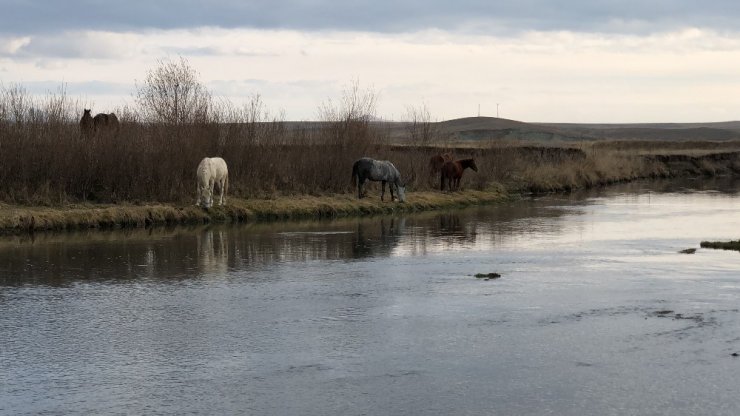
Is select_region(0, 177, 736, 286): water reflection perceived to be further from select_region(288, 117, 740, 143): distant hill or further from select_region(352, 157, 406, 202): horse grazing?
select_region(288, 117, 740, 143): distant hill

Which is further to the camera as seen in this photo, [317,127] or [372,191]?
[317,127]

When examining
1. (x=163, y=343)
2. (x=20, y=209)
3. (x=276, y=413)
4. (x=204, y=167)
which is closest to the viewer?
(x=276, y=413)

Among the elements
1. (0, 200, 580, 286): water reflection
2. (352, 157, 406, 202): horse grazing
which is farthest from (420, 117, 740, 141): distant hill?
(0, 200, 580, 286): water reflection

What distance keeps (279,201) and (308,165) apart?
3775mm

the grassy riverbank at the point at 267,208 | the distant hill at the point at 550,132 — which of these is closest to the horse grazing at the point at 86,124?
the grassy riverbank at the point at 267,208

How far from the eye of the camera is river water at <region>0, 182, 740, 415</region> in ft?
27.9

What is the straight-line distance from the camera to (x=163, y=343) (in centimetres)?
1059

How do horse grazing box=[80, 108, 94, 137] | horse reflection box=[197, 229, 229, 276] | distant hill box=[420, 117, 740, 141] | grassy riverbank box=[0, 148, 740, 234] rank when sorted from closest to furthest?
horse reflection box=[197, 229, 229, 276] → grassy riverbank box=[0, 148, 740, 234] → horse grazing box=[80, 108, 94, 137] → distant hill box=[420, 117, 740, 141]

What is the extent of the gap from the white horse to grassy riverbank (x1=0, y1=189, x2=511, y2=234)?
356 millimetres

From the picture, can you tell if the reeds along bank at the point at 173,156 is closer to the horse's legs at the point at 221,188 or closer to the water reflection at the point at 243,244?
the horse's legs at the point at 221,188

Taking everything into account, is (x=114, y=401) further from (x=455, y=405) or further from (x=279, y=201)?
(x=279, y=201)

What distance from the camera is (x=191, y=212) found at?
2592 cm

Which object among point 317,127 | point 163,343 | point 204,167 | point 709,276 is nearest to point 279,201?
point 204,167

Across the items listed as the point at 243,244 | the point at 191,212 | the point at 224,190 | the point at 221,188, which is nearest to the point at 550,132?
the point at 224,190
